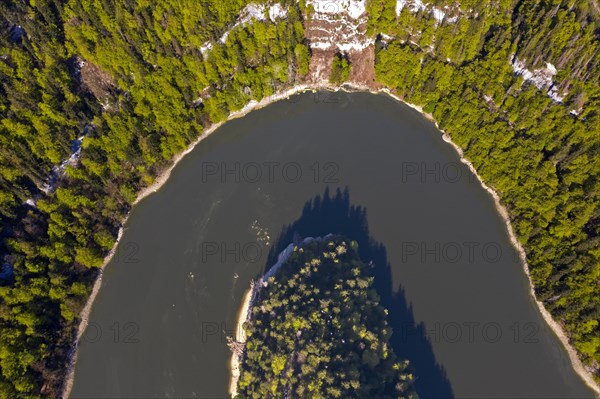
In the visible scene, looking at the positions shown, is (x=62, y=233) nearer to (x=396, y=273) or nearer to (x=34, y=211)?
(x=34, y=211)

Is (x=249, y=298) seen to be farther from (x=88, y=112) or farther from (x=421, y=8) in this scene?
(x=421, y=8)

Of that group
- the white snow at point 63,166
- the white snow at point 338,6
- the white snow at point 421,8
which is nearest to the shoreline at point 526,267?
the white snow at point 421,8

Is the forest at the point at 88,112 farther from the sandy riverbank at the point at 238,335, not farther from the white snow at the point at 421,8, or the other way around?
the sandy riverbank at the point at 238,335

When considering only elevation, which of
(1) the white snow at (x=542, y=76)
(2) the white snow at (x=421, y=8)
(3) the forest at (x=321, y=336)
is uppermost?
(2) the white snow at (x=421, y=8)

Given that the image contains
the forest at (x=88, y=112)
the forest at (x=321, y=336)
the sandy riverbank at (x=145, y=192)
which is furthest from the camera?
the sandy riverbank at (x=145, y=192)

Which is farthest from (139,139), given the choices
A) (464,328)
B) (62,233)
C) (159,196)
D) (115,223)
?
(464,328)
